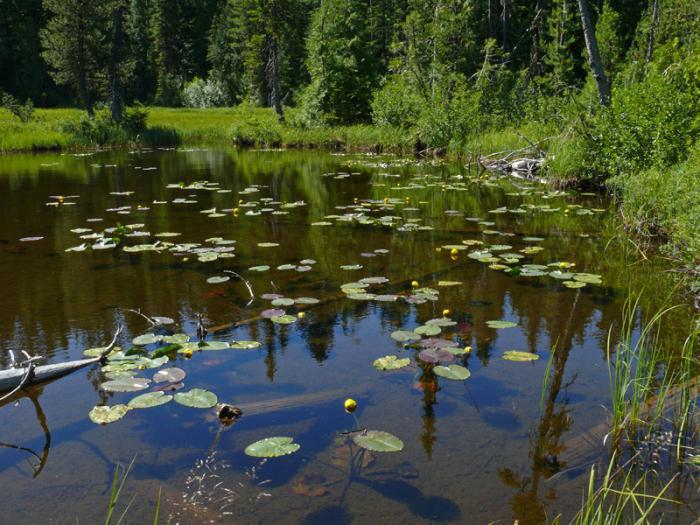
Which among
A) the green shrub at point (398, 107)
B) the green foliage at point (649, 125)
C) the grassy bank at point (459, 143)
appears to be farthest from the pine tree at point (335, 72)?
the green foliage at point (649, 125)

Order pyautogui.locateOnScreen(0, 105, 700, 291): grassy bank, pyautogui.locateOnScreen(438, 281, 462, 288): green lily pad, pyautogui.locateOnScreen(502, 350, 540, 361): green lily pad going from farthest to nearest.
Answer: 1. pyautogui.locateOnScreen(0, 105, 700, 291): grassy bank
2. pyautogui.locateOnScreen(438, 281, 462, 288): green lily pad
3. pyautogui.locateOnScreen(502, 350, 540, 361): green lily pad

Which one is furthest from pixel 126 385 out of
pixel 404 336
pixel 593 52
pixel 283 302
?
pixel 593 52

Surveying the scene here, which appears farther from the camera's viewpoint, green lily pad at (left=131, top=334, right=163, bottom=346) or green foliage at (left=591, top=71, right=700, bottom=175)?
green foliage at (left=591, top=71, right=700, bottom=175)

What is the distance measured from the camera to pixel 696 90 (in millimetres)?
8000

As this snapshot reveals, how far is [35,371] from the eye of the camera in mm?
3449

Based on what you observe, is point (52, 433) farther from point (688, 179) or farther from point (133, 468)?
point (688, 179)

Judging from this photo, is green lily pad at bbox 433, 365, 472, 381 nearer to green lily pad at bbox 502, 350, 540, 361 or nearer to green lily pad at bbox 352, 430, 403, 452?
green lily pad at bbox 502, 350, 540, 361

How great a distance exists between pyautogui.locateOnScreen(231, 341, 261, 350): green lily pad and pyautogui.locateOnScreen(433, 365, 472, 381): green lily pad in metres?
1.21

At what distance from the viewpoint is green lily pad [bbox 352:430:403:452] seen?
2723 millimetres

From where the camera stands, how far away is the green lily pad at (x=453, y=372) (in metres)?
3.41

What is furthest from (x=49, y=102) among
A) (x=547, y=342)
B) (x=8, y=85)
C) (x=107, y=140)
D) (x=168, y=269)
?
(x=547, y=342)

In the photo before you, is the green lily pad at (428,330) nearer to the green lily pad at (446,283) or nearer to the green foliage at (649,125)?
the green lily pad at (446,283)

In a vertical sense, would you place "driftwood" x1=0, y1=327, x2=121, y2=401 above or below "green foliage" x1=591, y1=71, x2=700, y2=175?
below

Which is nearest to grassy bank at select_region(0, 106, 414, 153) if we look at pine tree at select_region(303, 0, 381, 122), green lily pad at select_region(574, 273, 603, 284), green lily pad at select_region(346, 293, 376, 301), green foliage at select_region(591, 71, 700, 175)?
pine tree at select_region(303, 0, 381, 122)
